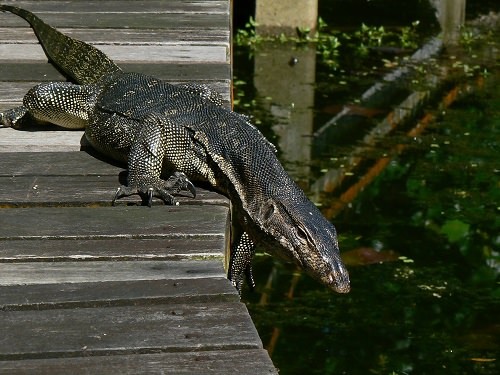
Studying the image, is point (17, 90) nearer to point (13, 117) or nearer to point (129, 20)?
point (13, 117)

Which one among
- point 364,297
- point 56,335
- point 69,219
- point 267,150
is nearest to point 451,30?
point 364,297

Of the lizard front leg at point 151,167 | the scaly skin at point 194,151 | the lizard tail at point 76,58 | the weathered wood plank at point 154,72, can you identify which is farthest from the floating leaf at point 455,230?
the lizard front leg at point 151,167

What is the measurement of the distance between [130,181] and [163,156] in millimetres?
343

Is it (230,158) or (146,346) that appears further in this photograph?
(230,158)

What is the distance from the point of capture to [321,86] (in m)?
10.9

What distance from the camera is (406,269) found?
712cm

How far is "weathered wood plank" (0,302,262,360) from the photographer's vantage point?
3195 millimetres

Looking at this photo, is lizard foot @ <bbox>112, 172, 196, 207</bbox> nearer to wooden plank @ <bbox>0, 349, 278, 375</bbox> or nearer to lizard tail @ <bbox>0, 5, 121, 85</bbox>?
lizard tail @ <bbox>0, 5, 121, 85</bbox>

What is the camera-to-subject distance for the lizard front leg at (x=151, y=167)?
4.62 m

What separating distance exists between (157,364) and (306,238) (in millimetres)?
1428

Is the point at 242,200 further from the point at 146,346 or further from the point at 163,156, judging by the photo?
Result: the point at 146,346

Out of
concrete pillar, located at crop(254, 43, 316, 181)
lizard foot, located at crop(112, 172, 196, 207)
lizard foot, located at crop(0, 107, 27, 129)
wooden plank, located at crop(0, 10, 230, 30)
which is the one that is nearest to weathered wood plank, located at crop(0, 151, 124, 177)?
lizard foot, located at crop(112, 172, 196, 207)

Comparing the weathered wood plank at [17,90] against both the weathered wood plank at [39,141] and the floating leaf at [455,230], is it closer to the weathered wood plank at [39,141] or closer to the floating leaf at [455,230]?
the weathered wood plank at [39,141]

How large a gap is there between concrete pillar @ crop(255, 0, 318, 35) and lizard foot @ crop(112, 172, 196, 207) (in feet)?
25.4
